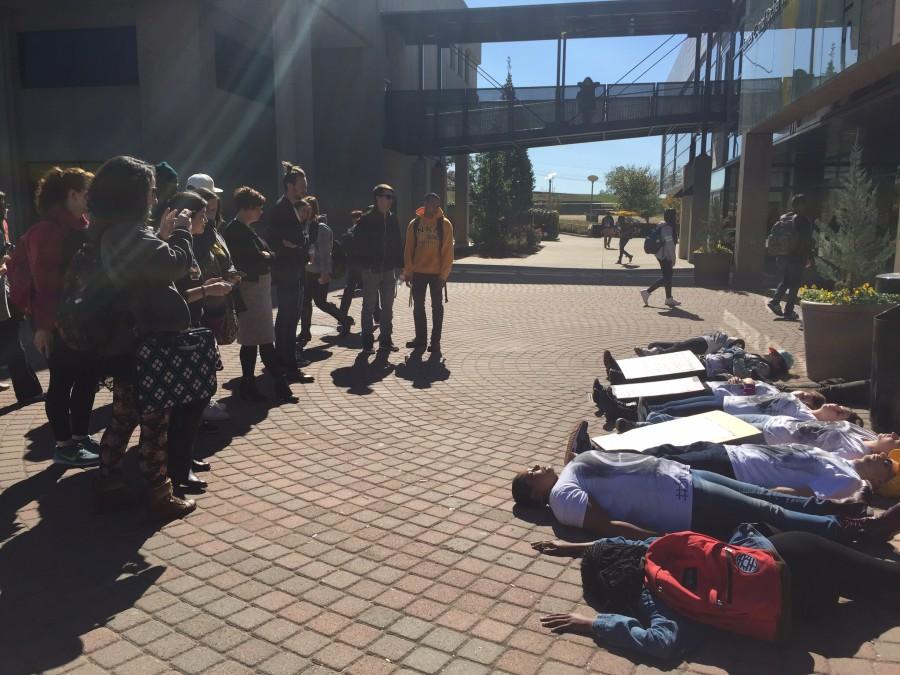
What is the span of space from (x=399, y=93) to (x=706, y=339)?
1880 centimetres

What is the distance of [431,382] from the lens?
7469 millimetres

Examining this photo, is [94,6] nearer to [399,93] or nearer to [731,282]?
[399,93]

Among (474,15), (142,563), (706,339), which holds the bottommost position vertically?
(142,563)

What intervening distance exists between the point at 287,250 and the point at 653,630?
500cm

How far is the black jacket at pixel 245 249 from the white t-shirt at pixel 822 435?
424cm

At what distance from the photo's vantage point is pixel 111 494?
4.07 metres

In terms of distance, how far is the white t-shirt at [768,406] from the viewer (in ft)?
16.2

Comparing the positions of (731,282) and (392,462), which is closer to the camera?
(392,462)

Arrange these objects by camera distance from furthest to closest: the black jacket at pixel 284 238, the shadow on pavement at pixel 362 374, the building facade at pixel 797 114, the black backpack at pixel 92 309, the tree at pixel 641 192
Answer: the tree at pixel 641 192, the building facade at pixel 797 114, the shadow on pavement at pixel 362 374, the black jacket at pixel 284 238, the black backpack at pixel 92 309

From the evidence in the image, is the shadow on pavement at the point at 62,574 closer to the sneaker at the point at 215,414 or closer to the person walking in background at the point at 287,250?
the sneaker at the point at 215,414

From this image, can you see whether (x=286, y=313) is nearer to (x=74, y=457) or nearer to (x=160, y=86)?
(x=74, y=457)

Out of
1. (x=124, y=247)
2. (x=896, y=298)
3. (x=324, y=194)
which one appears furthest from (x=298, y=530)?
(x=324, y=194)

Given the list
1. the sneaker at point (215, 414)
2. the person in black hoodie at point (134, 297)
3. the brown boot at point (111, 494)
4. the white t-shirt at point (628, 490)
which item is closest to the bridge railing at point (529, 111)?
the sneaker at point (215, 414)

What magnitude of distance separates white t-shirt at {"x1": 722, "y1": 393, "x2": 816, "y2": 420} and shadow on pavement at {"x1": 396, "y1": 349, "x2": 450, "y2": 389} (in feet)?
10.00
